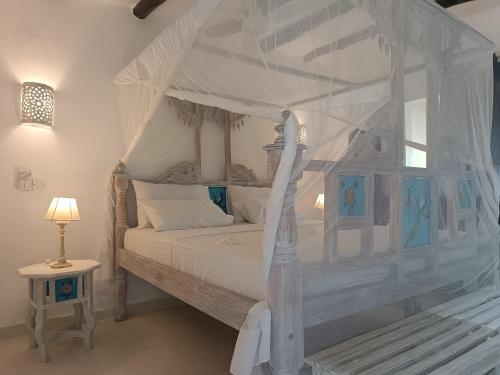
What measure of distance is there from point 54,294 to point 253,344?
5.46ft

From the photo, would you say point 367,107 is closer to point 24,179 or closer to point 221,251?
point 221,251

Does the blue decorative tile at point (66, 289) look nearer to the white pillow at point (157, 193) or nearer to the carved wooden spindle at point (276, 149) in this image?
the white pillow at point (157, 193)

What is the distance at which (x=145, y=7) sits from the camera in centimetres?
313

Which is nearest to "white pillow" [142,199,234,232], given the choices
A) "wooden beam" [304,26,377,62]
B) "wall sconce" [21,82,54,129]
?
"wall sconce" [21,82,54,129]

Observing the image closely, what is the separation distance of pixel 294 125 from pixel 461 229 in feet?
5.14

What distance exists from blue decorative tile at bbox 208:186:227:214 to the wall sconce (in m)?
1.47

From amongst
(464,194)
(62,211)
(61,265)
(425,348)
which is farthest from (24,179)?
(464,194)

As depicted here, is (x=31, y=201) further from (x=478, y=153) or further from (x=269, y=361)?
(x=478, y=153)

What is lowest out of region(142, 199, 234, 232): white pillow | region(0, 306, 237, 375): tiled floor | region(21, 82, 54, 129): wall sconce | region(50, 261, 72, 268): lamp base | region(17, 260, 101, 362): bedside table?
region(0, 306, 237, 375): tiled floor

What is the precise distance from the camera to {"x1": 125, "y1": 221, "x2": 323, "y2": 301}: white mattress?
1.66 metres

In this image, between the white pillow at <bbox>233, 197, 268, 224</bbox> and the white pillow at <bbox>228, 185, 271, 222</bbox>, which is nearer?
the white pillow at <bbox>233, 197, 268, 224</bbox>

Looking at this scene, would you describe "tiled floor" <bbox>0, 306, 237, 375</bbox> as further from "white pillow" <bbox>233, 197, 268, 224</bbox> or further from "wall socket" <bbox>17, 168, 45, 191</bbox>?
"wall socket" <bbox>17, 168, 45, 191</bbox>

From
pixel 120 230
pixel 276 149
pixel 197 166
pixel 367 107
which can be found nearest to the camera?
pixel 276 149

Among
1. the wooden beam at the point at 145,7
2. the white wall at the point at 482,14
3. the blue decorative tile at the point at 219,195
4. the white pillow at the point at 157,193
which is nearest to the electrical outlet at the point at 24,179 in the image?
the white pillow at the point at 157,193
